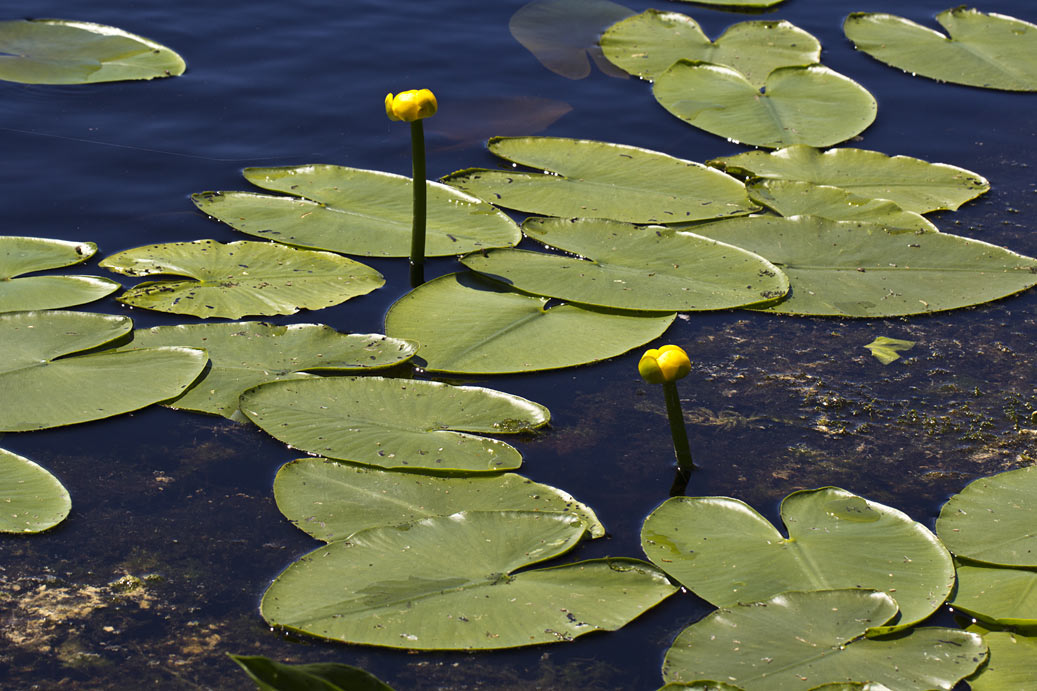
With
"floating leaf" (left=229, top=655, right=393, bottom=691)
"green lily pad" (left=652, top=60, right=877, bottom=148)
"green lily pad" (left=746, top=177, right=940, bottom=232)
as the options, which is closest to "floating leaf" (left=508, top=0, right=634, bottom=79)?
"green lily pad" (left=652, top=60, right=877, bottom=148)

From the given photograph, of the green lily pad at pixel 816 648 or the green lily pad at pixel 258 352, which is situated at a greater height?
the green lily pad at pixel 258 352

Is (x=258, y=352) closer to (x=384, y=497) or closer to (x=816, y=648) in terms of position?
(x=384, y=497)

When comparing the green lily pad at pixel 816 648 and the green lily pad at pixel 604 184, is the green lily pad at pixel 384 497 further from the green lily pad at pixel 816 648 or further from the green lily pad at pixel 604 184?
the green lily pad at pixel 604 184

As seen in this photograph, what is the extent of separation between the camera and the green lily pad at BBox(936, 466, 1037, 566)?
2.05 m

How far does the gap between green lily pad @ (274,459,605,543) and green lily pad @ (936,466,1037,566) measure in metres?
0.68

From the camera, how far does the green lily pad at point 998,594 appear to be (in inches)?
75.2

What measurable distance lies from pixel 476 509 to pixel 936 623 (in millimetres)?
853

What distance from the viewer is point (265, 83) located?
4.23m

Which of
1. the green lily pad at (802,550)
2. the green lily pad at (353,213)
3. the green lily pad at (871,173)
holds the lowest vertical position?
the green lily pad at (802,550)

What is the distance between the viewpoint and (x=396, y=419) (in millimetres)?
2377

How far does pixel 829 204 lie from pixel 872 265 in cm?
A: 36

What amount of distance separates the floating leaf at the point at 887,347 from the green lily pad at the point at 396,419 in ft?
2.96

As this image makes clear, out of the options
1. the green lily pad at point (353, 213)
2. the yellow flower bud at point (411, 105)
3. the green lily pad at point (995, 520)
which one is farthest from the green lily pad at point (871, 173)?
the green lily pad at point (995, 520)

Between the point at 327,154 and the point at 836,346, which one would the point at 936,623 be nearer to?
the point at 836,346
